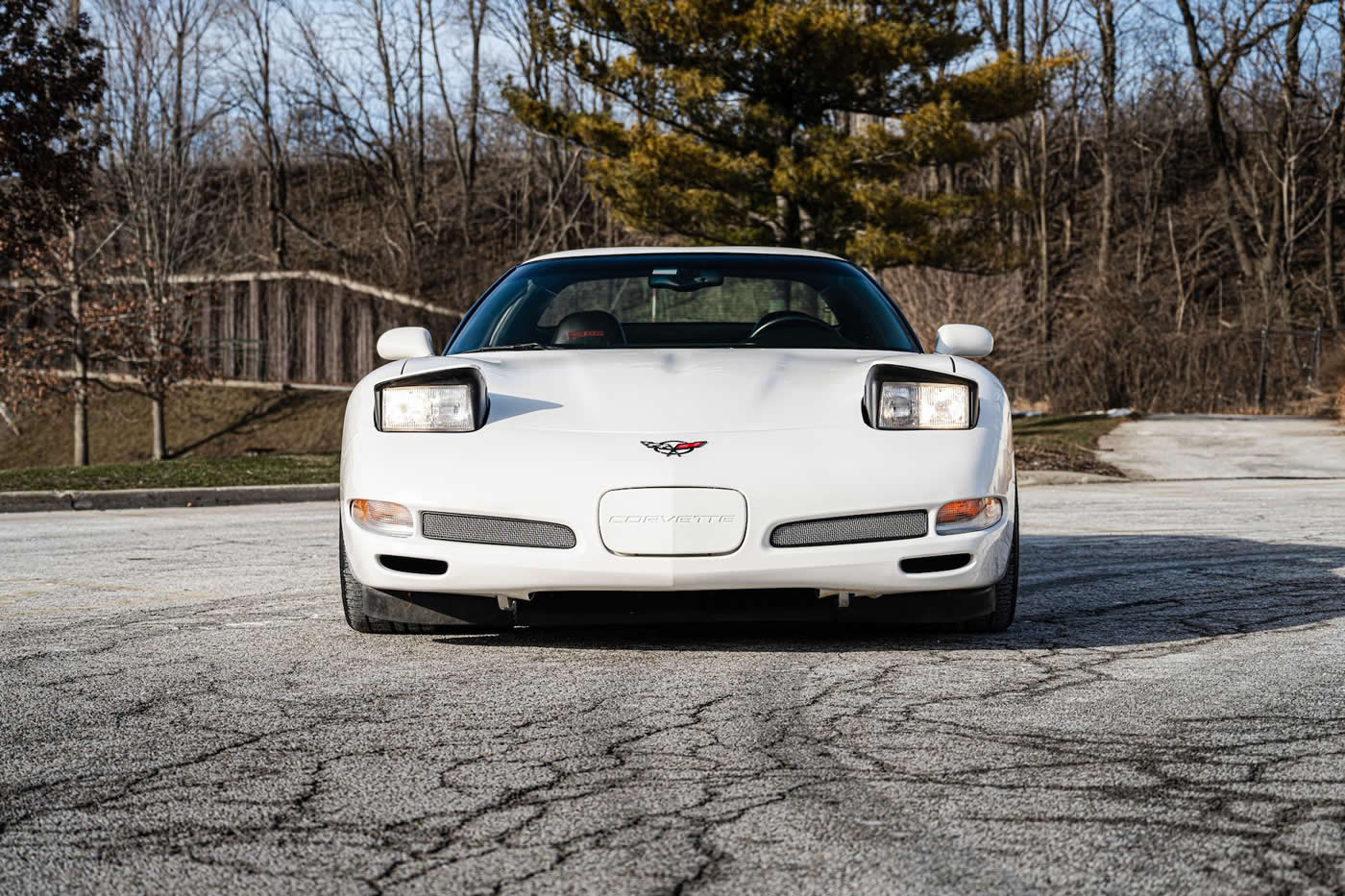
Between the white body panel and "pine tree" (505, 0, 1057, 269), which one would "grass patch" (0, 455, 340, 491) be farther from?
the white body panel

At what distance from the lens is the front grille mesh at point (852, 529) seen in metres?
4.38

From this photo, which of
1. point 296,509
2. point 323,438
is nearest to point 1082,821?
point 296,509

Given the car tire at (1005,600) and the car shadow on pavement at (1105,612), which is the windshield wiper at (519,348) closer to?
the car shadow on pavement at (1105,612)

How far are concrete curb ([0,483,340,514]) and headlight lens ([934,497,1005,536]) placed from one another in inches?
364

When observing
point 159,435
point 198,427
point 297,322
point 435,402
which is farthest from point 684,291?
point 297,322

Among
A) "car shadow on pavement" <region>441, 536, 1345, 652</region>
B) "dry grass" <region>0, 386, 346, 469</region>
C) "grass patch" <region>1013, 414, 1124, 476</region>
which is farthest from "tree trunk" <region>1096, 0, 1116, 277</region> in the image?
"car shadow on pavement" <region>441, 536, 1345, 652</region>

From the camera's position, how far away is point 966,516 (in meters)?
4.50

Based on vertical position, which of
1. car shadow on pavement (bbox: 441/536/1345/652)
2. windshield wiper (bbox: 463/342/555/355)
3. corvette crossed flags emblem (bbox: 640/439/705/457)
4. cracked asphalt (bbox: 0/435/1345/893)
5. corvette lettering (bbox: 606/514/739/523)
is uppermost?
windshield wiper (bbox: 463/342/555/355)

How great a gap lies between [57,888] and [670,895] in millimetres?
1018

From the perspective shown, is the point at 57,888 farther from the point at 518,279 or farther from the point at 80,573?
the point at 80,573

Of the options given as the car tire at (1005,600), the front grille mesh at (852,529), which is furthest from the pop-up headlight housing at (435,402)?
→ the car tire at (1005,600)

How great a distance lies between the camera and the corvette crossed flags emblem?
438 centimetres

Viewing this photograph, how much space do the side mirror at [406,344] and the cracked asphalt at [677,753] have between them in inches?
40.8

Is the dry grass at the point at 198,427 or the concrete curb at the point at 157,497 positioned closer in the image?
the concrete curb at the point at 157,497
